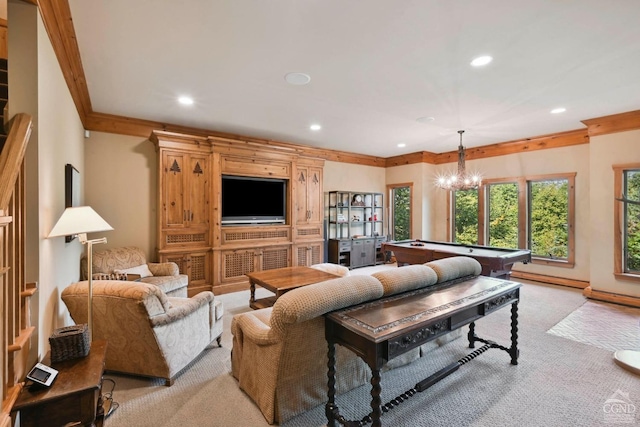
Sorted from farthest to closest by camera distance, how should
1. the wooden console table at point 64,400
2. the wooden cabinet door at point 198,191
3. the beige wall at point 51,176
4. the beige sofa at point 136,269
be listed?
the wooden cabinet door at point 198,191 < the beige sofa at point 136,269 < the beige wall at point 51,176 < the wooden console table at point 64,400

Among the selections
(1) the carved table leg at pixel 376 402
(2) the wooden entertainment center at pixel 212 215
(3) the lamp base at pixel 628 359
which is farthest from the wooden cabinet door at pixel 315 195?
(3) the lamp base at pixel 628 359

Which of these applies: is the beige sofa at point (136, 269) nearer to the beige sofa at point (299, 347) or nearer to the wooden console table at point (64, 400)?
the beige sofa at point (299, 347)

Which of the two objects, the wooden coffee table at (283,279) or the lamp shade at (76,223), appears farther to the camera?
the wooden coffee table at (283,279)

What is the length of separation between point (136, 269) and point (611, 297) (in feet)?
22.4

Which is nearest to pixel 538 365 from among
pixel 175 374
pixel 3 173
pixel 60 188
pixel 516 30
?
pixel 516 30

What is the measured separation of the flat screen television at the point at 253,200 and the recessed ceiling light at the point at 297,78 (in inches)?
92.7

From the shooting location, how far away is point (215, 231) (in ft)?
15.6

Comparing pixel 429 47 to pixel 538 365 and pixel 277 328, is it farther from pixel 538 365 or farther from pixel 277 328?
pixel 538 365

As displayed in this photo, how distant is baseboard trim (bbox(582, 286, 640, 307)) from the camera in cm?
417

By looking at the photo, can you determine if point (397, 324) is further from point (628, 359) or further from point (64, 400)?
point (628, 359)

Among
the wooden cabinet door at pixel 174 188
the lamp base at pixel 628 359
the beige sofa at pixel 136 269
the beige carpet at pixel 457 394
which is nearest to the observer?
the beige carpet at pixel 457 394

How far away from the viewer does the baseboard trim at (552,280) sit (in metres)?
5.03

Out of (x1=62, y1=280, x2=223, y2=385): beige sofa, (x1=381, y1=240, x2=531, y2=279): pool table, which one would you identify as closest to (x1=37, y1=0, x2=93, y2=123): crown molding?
(x1=62, y1=280, x2=223, y2=385): beige sofa

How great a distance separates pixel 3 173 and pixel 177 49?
1855mm
